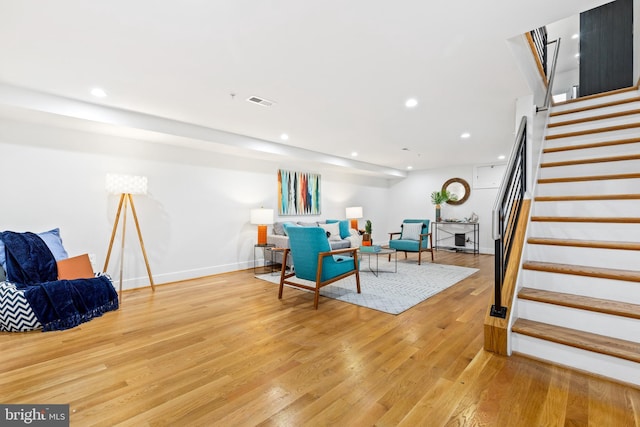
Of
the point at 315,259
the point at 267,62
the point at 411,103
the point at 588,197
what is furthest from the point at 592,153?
the point at 267,62

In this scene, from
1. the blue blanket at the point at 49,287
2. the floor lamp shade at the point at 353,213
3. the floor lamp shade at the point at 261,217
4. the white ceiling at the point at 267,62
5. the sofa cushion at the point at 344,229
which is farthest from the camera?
the floor lamp shade at the point at 353,213

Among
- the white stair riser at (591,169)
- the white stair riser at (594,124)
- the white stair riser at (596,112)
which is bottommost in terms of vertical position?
the white stair riser at (591,169)

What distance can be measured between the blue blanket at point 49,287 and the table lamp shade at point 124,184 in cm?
91

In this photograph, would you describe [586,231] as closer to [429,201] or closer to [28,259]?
[28,259]

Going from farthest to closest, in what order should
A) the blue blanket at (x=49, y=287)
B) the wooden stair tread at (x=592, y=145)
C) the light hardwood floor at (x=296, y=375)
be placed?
the wooden stair tread at (x=592, y=145), the blue blanket at (x=49, y=287), the light hardwood floor at (x=296, y=375)

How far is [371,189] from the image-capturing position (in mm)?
8750

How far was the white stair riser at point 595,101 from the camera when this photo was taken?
347cm

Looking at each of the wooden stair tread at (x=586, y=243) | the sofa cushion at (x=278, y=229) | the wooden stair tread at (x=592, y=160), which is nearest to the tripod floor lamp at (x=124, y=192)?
the sofa cushion at (x=278, y=229)

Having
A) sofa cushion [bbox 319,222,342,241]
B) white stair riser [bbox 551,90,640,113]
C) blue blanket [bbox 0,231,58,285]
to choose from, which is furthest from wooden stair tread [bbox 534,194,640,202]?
blue blanket [bbox 0,231,58,285]

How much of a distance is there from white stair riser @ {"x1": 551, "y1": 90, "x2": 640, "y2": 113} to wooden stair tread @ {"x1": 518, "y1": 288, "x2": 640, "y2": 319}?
2933 millimetres

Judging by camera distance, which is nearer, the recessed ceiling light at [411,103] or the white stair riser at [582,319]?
the white stair riser at [582,319]

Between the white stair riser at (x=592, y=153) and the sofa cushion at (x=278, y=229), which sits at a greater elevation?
the white stair riser at (x=592, y=153)

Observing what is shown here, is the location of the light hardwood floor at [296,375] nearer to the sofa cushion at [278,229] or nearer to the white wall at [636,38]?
the sofa cushion at [278,229]

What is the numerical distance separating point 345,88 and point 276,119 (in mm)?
1267
